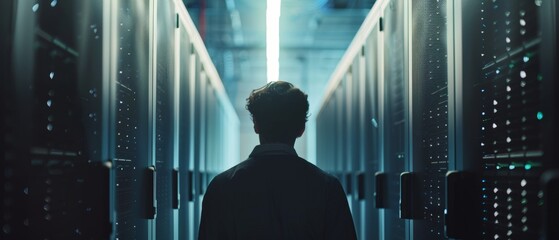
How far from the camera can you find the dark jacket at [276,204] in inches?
77.4

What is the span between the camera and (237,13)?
291 inches

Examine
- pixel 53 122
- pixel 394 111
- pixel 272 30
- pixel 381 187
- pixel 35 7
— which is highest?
pixel 272 30

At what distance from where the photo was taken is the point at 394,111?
121 inches

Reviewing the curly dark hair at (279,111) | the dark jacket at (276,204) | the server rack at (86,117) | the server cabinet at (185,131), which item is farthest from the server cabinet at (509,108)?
the server cabinet at (185,131)

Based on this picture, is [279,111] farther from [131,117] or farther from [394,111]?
[394,111]

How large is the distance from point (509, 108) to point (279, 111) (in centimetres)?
73

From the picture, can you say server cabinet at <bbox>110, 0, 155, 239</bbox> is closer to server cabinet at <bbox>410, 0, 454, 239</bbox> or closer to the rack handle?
server cabinet at <bbox>410, 0, 454, 239</bbox>

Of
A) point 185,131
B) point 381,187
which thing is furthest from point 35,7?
point 185,131

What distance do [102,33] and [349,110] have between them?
3289 mm

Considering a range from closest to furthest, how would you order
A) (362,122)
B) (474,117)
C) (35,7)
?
(35,7) < (474,117) < (362,122)

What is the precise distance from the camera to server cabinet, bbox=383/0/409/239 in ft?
9.13

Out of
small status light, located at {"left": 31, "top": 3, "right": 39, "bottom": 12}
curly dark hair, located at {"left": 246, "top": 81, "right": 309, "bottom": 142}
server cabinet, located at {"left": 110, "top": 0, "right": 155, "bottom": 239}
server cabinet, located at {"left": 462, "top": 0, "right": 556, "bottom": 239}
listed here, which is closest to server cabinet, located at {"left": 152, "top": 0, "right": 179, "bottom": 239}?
server cabinet, located at {"left": 110, "top": 0, "right": 155, "bottom": 239}

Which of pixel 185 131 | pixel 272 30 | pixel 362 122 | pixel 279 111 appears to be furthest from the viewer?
pixel 272 30

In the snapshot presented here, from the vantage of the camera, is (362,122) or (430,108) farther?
(362,122)
